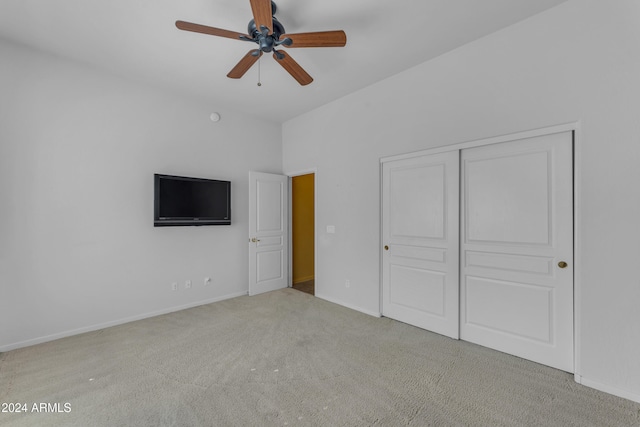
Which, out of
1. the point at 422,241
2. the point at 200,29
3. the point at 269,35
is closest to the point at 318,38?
the point at 269,35

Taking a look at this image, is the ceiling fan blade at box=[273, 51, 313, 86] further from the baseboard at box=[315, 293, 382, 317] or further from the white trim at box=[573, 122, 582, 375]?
the baseboard at box=[315, 293, 382, 317]

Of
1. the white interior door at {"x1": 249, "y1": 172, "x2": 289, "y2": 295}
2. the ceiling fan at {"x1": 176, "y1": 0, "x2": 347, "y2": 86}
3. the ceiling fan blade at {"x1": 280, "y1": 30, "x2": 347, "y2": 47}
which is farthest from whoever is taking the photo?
the white interior door at {"x1": 249, "y1": 172, "x2": 289, "y2": 295}

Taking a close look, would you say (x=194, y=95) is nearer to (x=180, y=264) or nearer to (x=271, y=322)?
(x=180, y=264)

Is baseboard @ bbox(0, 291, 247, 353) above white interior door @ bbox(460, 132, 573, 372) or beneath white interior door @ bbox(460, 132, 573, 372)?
beneath

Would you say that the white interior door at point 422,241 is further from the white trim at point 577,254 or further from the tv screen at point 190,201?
the tv screen at point 190,201

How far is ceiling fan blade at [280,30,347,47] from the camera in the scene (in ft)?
6.59

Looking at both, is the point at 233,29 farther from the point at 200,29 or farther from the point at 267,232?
the point at 267,232

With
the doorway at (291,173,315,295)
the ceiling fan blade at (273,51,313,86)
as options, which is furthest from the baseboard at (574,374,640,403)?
the doorway at (291,173,315,295)

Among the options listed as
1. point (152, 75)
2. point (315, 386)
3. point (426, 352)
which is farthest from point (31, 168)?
point (426, 352)

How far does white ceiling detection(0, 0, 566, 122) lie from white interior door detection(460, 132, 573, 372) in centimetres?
116

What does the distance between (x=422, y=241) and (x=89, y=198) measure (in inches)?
151

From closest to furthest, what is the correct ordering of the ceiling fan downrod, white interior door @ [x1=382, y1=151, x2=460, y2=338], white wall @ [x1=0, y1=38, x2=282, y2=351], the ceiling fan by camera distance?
1. the ceiling fan
2. the ceiling fan downrod
3. white wall @ [x1=0, y1=38, x2=282, y2=351]
4. white interior door @ [x1=382, y1=151, x2=460, y2=338]

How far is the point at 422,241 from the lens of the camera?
3.15m

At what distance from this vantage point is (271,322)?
338 centimetres
